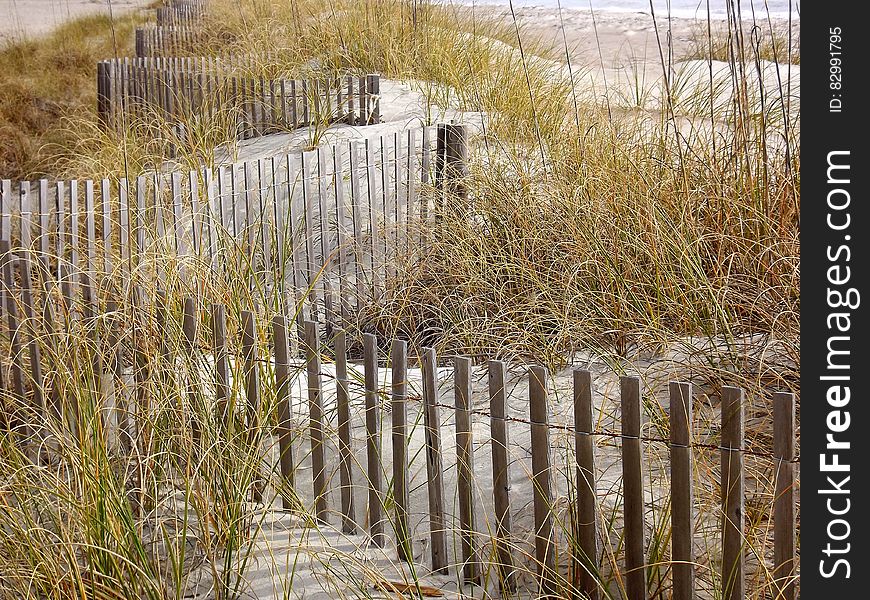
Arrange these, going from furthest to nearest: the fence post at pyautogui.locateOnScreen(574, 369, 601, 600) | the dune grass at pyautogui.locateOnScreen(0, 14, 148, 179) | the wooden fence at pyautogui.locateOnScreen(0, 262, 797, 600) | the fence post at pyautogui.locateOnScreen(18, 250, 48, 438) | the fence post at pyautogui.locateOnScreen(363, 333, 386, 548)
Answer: the dune grass at pyautogui.locateOnScreen(0, 14, 148, 179) < the fence post at pyautogui.locateOnScreen(18, 250, 48, 438) < the fence post at pyautogui.locateOnScreen(363, 333, 386, 548) < the fence post at pyautogui.locateOnScreen(574, 369, 601, 600) < the wooden fence at pyautogui.locateOnScreen(0, 262, 797, 600)

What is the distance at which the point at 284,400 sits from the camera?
266 centimetres

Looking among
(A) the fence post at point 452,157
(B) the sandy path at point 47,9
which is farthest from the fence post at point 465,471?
(B) the sandy path at point 47,9

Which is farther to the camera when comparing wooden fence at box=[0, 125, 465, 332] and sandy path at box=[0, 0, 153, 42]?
sandy path at box=[0, 0, 153, 42]

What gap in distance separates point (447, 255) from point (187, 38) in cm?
864

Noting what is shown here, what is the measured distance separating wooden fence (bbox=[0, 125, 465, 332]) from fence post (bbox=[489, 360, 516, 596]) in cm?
204

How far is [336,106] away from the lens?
7586mm

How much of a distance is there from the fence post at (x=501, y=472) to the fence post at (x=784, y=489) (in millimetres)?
660

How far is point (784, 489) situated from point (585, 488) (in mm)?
476

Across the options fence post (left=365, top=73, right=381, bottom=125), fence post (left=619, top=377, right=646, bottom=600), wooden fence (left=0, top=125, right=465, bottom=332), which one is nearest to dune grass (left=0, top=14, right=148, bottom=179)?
fence post (left=365, top=73, right=381, bottom=125)

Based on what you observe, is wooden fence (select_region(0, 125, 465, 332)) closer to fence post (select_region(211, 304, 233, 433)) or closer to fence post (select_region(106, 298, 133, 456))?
fence post (select_region(106, 298, 133, 456))

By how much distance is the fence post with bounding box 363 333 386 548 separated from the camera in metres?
2.51

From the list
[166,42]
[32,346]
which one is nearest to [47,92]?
[166,42]
